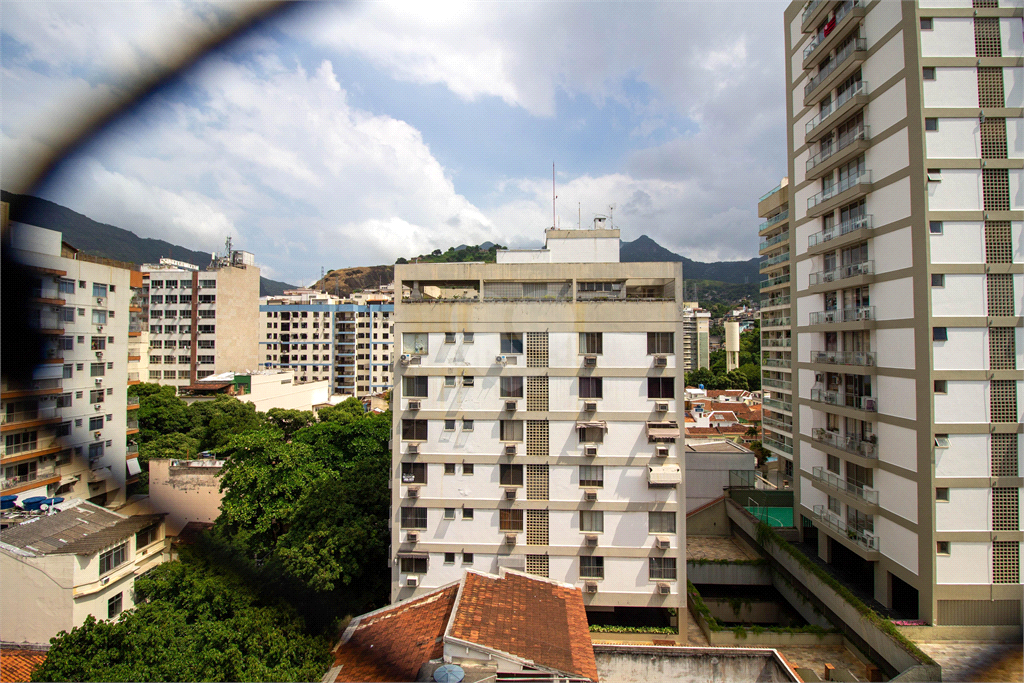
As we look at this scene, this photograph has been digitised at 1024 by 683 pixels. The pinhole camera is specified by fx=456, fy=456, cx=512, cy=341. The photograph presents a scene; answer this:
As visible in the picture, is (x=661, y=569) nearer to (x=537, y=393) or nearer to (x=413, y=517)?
(x=537, y=393)

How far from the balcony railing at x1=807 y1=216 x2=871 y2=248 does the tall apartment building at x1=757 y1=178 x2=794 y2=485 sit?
13.2 ft

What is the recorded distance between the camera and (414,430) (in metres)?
6.53

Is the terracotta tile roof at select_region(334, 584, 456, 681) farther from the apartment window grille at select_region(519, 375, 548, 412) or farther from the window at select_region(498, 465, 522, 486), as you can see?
the apartment window grille at select_region(519, 375, 548, 412)

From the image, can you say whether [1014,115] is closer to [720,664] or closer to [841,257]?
[841,257]

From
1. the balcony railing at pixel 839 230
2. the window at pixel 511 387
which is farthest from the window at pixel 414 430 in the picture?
the balcony railing at pixel 839 230

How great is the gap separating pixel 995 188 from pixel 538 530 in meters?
7.32

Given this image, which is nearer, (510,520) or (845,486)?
(510,520)

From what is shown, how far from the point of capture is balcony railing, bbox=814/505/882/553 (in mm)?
6340

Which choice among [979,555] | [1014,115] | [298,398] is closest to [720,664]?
[979,555]

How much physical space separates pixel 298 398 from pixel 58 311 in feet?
78.7

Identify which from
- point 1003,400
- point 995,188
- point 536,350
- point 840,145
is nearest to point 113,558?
point 536,350

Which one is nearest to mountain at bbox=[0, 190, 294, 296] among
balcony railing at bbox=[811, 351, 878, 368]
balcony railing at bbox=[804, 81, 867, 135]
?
balcony railing at bbox=[811, 351, 878, 368]

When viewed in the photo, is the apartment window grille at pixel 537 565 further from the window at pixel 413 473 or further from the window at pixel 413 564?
the window at pixel 413 473

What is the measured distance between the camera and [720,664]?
4.54 metres
